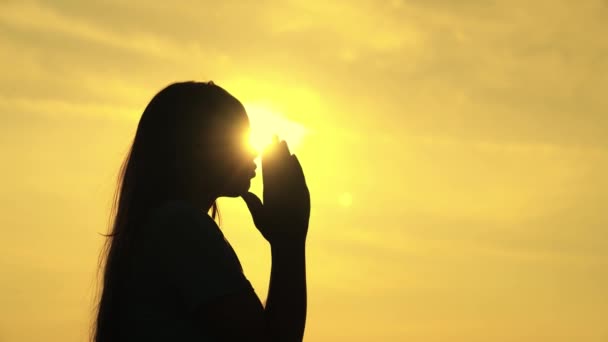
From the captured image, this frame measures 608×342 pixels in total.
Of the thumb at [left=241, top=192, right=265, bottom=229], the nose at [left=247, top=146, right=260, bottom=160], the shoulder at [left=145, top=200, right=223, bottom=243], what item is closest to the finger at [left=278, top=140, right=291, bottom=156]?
the nose at [left=247, top=146, right=260, bottom=160]

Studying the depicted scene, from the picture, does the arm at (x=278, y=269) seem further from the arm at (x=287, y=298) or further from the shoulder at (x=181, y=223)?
the shoulder at (x=181, y=223)

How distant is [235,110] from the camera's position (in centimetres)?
538

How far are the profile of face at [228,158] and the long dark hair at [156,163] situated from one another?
35mm

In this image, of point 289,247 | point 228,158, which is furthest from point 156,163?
point 289,247

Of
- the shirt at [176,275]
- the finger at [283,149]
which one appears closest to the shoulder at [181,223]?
the shirt at [176,275]

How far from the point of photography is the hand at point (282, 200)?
5098mm

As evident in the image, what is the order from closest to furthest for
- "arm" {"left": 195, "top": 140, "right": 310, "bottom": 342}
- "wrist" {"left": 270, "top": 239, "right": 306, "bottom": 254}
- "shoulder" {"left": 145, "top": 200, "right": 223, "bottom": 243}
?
1. "arm" {"left": 195, "top": 140, "right": 310, "bottom": 342}
2. "shoulder" {"left": 145, "top": 200, "right": 223, "bottom": 243}
3. "wrist" {"left": 270, "top": 239, "right": 306, "bottom": 254}

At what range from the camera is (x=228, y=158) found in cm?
529

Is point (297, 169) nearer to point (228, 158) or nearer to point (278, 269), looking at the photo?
point (228, 158)

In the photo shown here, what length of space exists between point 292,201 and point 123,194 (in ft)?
2.65

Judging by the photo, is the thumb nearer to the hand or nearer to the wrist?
the hand

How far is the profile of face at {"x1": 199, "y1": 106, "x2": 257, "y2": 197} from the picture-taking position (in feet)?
17.2

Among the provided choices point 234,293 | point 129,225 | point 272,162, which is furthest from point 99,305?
point 272,162

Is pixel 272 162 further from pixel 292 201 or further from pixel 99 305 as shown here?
pixel 99 305
